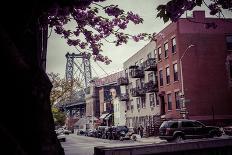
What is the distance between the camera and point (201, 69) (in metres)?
40.4

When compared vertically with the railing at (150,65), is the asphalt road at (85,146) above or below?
below

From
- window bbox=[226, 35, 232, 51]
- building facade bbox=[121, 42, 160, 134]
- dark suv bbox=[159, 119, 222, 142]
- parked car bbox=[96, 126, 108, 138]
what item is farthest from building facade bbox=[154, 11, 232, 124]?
parked car bbox=[96, 126, 108, 138]

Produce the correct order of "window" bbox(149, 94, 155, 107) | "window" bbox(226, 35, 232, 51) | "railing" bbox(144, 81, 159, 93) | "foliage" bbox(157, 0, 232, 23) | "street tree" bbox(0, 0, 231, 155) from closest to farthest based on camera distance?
"street tree" bbox(0, 0, 231, 155) < "foliage" bbox(157, 0, 232, 23) < "window" bbox(226, 35, 232, 51) < "railing" bbox(144, 81, 159, 93) < "window" bbox(149, 94, 155, 107)

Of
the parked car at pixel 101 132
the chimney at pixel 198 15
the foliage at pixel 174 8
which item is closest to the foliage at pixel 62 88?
the parked car at pixel 101 132

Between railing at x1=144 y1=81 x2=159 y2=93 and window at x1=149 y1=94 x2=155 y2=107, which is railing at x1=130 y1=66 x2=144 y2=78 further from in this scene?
railing at x1=144 y1=81 x2=159 y2=93

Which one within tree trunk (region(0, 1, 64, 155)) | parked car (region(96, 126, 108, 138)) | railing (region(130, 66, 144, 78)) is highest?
railing (region(130, 66, 144, 78))

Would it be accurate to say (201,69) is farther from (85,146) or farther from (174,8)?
(174,8)

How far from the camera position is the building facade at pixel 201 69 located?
39.5 meters

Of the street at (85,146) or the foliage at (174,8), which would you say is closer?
the foliage at (174,8)

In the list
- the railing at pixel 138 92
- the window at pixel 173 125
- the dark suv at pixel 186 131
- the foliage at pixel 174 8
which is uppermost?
the railing at pixel 138 92

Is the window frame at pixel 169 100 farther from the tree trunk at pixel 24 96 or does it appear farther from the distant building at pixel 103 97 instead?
the tree trunk at pixel 24 96

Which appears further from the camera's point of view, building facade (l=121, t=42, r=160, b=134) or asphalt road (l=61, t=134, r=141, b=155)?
building facade (l=121, t=42, r=160, b=134)

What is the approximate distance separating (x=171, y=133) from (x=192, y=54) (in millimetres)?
15592

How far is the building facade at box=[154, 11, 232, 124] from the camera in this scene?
1556 inches
